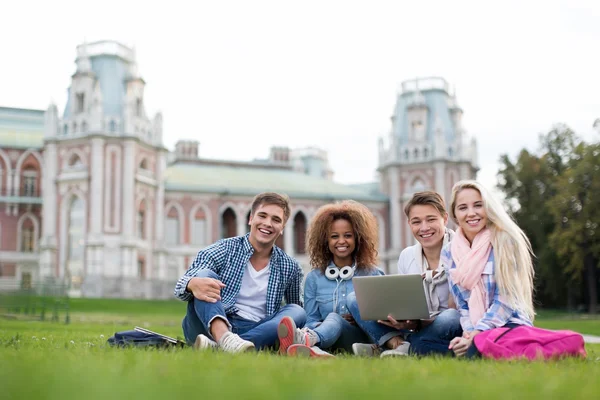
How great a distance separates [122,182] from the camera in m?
37.7

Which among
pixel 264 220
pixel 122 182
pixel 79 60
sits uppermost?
pixel 79 60

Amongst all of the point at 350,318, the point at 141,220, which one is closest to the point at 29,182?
the point at 141,220

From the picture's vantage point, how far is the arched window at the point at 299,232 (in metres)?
47.4

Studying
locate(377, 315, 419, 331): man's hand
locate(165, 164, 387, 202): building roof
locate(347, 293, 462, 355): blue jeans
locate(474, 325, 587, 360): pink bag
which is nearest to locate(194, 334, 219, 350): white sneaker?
locate(377, 315, 419, 331): man's hand

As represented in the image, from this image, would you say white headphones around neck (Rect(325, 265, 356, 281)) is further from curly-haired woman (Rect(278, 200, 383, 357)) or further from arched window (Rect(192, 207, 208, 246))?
arched window (Rect(192, 207, 208, 246))

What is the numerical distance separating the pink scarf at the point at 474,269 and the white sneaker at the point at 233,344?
1.54 m

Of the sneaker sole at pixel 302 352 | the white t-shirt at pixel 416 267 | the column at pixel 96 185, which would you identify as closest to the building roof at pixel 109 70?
the column at pixel 96 185

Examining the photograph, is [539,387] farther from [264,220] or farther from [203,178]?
[203,178]

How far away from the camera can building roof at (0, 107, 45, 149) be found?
41.8m

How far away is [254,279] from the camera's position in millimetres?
5703

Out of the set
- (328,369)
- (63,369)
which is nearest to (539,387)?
(328,369)

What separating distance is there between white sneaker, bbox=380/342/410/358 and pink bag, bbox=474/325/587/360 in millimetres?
550

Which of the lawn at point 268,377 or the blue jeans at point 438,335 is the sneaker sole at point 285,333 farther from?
the blue jeans at point 438,335

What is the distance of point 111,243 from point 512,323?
33738 mm
